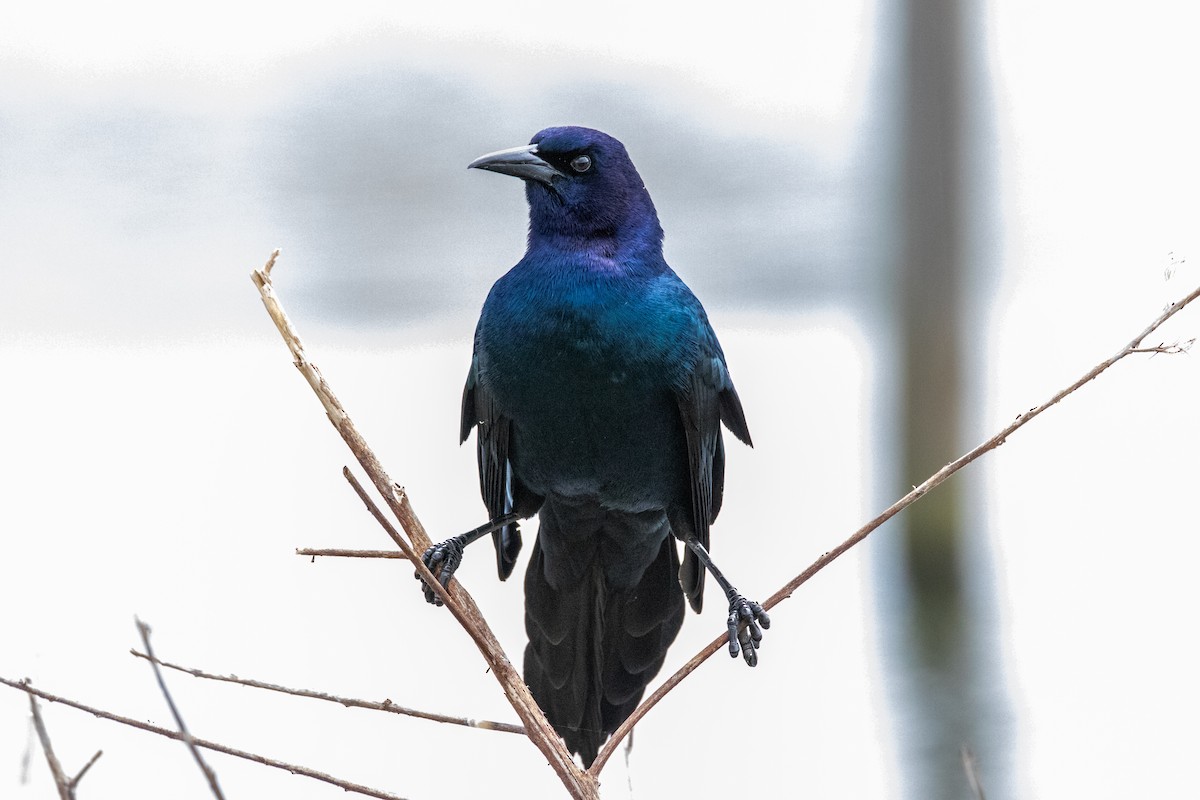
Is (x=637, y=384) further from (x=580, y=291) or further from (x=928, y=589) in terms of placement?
(x=928, y=589)

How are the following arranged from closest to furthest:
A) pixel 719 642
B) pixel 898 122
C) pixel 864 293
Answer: pixel 719 642
pixel 898 122
pixel 864 293

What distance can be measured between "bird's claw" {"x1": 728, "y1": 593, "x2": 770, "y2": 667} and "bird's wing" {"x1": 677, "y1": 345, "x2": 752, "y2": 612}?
4cm

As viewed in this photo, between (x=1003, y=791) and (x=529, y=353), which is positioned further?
(x=1003, y=791)

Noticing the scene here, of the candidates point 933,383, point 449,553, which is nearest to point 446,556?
point 449,553

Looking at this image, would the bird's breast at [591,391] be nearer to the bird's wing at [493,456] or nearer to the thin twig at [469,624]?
the bird's wing at [493,456]

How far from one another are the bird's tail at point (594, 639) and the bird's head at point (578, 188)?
6.2 inches

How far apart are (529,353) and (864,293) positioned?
0.85 m

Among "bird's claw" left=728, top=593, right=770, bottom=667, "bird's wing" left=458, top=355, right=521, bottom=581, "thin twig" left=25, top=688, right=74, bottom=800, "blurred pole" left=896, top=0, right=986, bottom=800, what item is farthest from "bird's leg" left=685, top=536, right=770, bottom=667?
"blurred pole" left=896, top=0, right=986, bottom=800

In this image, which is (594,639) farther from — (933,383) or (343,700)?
(933,383)

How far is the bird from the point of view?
24.4 inches

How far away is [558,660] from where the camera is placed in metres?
0.69

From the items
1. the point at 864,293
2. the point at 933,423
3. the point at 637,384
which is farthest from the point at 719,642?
the point at 864,293

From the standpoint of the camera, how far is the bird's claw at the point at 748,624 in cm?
62

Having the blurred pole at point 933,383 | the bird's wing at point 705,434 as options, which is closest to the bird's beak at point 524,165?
the bird's wing at point 705,434
